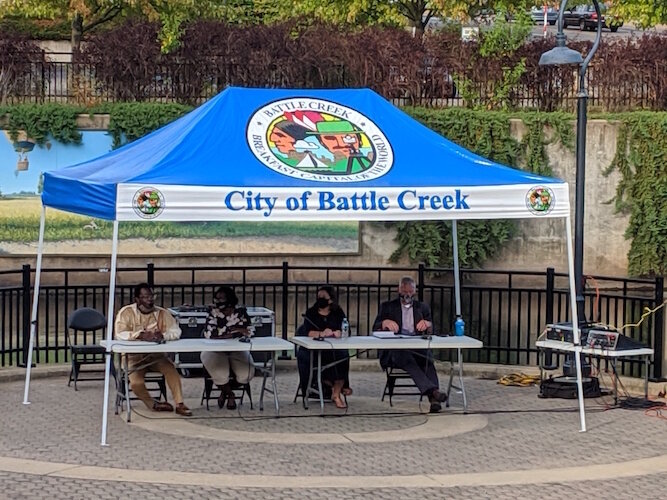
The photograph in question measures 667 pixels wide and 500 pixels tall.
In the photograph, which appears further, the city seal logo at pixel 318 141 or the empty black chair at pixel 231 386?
the empty black chair at pixel 231 386

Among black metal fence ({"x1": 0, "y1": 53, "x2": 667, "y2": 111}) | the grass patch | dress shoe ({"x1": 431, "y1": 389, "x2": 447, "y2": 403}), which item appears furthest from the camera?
black metal fence ({"x1": 0, "y1": 53, "x2": 667, "y2": 111})

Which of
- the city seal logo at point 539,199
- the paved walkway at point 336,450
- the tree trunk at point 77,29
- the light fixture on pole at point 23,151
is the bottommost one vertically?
the paved walkway at point 336,450

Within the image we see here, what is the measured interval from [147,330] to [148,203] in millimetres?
1872

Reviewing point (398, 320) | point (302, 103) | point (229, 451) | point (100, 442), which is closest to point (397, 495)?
point (229, 451)

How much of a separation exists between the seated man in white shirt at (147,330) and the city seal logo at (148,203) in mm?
1613

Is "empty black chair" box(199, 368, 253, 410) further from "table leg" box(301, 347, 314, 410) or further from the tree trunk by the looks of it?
the tree trunk

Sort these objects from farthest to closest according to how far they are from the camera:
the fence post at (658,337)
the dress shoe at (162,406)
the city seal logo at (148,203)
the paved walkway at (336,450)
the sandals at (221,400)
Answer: the fence post at (658,337), the sandals at (221,400), the dress shoe at (162,406), the city seal logo at (148,203), the paved walkway at (336,450)

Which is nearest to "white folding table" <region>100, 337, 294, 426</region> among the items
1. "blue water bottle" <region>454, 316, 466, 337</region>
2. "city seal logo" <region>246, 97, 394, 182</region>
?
"city seal logo" <region>246, 97, 394, 182</region>

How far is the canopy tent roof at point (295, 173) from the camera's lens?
10406 mm

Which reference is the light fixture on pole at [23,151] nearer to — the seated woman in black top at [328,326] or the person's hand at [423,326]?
the seated woman in black top at [328,326]

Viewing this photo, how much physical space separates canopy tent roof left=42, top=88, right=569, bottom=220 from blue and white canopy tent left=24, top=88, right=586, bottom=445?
0.04 feet

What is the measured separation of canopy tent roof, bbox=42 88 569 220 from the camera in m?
10.4

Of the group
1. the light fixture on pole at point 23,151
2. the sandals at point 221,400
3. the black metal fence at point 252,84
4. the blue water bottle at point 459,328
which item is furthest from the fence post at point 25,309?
the black metal fence at point 252,84

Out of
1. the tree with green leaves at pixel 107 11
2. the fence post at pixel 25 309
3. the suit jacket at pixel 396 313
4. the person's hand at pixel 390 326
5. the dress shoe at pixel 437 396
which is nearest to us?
the dress shoe at pixel 437 396
